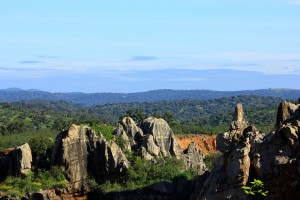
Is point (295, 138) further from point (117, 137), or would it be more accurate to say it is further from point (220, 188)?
point (117, 137)

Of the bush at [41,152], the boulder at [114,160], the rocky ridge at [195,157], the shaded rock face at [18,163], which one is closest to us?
the rocky ridge at [195,157]

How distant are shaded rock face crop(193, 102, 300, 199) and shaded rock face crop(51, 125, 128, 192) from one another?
18.4 meters

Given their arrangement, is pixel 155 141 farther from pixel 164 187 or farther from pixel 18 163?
pixel 18 163

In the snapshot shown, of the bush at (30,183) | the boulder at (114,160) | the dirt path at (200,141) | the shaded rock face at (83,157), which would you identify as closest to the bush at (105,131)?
the shaded rock face at (83,157)

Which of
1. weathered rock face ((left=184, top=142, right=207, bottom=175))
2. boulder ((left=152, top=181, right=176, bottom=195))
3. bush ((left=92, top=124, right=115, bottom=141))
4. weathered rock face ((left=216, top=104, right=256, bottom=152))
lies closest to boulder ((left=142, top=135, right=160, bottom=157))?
weathered rock face ((left=184, top=142, right=207, bottom=175))

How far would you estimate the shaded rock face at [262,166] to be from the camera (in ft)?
91.6

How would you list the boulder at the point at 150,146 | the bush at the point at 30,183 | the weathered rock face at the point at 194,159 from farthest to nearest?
1. the weathered rock face at the point at 194,159
2. the boulder at the point at 150,146
3. the bush at the point at 30,183

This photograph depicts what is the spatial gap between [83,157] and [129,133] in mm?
7889

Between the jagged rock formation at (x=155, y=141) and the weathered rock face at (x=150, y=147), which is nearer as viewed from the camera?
the weathered rock face at (x=150, y=147)

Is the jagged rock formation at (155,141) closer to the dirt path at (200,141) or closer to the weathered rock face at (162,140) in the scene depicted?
the weathered rock face at (162,140)

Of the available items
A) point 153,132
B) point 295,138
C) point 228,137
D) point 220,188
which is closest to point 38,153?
point 153,132

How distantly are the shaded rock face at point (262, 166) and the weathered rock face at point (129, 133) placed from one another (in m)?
22.8

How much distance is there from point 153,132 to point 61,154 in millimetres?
10062

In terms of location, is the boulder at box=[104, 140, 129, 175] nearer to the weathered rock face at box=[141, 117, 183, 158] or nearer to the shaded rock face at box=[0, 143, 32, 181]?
the weathered rock face at box=[141, 117, 183, 158]
